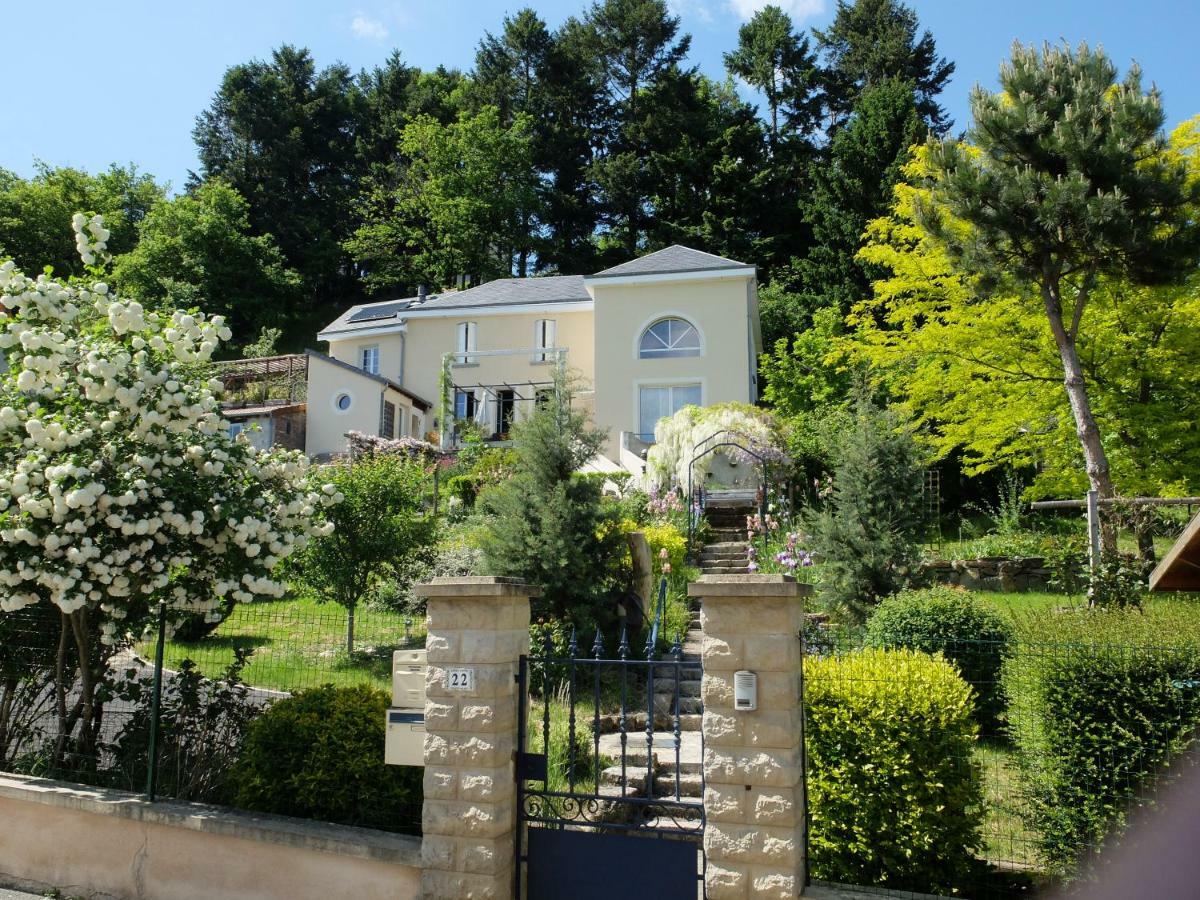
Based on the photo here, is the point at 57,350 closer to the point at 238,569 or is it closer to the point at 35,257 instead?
the point at 238,569

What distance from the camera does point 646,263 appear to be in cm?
2869

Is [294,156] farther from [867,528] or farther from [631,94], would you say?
[867,528]

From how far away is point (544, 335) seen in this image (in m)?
31.5

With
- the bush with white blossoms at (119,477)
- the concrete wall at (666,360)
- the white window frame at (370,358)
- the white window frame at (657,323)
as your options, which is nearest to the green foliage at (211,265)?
the white window frame at (370,358)

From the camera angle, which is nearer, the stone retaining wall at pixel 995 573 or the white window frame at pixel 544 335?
the stone retaining wall at pixel 995 573

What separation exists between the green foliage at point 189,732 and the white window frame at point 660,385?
2048 centimetres

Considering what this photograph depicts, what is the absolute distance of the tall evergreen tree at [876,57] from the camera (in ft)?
Answer: 127

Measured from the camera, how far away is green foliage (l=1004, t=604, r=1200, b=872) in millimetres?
4969

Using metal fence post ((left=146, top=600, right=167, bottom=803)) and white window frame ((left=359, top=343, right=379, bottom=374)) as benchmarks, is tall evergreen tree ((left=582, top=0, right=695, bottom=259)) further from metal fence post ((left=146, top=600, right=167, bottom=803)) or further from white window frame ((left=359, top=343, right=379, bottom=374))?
metal fence post ((left=146, top=600, right=167, bottom=803))

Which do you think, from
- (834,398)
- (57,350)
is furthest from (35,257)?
(57,350)

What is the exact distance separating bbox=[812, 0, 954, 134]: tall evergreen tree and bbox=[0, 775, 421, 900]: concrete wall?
36.7 meters

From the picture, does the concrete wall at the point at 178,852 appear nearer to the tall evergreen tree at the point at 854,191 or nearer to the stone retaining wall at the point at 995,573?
the stone retaining wall at the point at 995,573

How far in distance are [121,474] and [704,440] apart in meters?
15.3

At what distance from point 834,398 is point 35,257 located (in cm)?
3919
